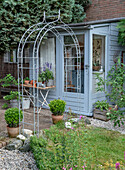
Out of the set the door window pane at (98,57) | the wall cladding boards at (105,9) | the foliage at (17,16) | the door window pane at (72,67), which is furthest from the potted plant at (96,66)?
the wall cladding boards at (105,9)

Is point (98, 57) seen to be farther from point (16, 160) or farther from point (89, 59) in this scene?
point (16, 160)

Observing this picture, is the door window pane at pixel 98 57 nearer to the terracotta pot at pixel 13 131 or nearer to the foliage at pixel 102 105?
the foliage at pixel 102 105

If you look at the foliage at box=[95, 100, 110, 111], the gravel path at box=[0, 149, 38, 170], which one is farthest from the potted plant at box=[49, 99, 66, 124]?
the gravel path at box=[0, 149, 38, 170]

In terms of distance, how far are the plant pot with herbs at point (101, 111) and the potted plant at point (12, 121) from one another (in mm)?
2790

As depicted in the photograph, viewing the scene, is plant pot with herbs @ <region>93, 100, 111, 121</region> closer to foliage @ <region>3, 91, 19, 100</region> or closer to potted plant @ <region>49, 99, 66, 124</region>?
potted plant @ <region>49, 99, 66, 124</region>

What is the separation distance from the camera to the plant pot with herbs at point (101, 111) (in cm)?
693

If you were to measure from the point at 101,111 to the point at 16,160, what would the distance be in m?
3.55

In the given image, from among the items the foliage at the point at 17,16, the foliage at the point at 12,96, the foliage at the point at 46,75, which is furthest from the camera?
the foliage at the point at 12,96

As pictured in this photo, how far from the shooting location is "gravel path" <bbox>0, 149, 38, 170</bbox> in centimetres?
390

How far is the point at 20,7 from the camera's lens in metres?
7.69

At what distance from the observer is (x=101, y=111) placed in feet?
22.9

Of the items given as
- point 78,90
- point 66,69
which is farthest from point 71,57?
point 78,90

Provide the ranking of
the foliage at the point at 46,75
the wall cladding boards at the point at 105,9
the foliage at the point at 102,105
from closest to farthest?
1. the foliage at the point at 102,105
2. the foliage at the point at 46,75
3. the wall cladding boards at the point at 105,9

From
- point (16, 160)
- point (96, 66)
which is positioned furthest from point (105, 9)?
point (16, 160)
